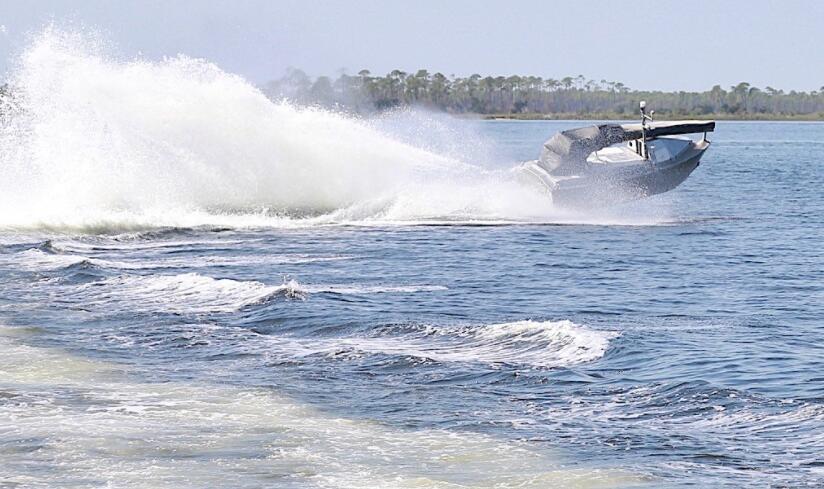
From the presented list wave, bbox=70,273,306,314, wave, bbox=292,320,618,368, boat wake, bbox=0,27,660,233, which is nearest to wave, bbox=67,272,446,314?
wave, bbox=70,273,306,314

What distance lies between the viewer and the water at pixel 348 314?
13.4 m

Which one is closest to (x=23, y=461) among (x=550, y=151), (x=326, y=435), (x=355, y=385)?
(x=326, y=435)

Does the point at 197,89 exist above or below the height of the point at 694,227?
above

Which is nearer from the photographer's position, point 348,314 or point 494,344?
point 494,344

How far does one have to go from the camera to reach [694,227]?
41.1 metres

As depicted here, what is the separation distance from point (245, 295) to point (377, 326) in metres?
4.55

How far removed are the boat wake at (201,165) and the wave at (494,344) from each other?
797 inches

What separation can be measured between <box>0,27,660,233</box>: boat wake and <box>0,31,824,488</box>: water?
0.30 feet

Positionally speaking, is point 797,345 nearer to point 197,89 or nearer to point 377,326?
point 377,326

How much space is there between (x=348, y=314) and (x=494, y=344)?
3.67 meters

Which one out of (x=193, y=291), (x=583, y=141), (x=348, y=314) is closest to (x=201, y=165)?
(x=583, y=141)

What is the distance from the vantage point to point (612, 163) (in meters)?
Answer: 41.9

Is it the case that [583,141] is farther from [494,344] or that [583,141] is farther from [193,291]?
[494,344]

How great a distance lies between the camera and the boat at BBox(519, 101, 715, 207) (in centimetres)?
4131
